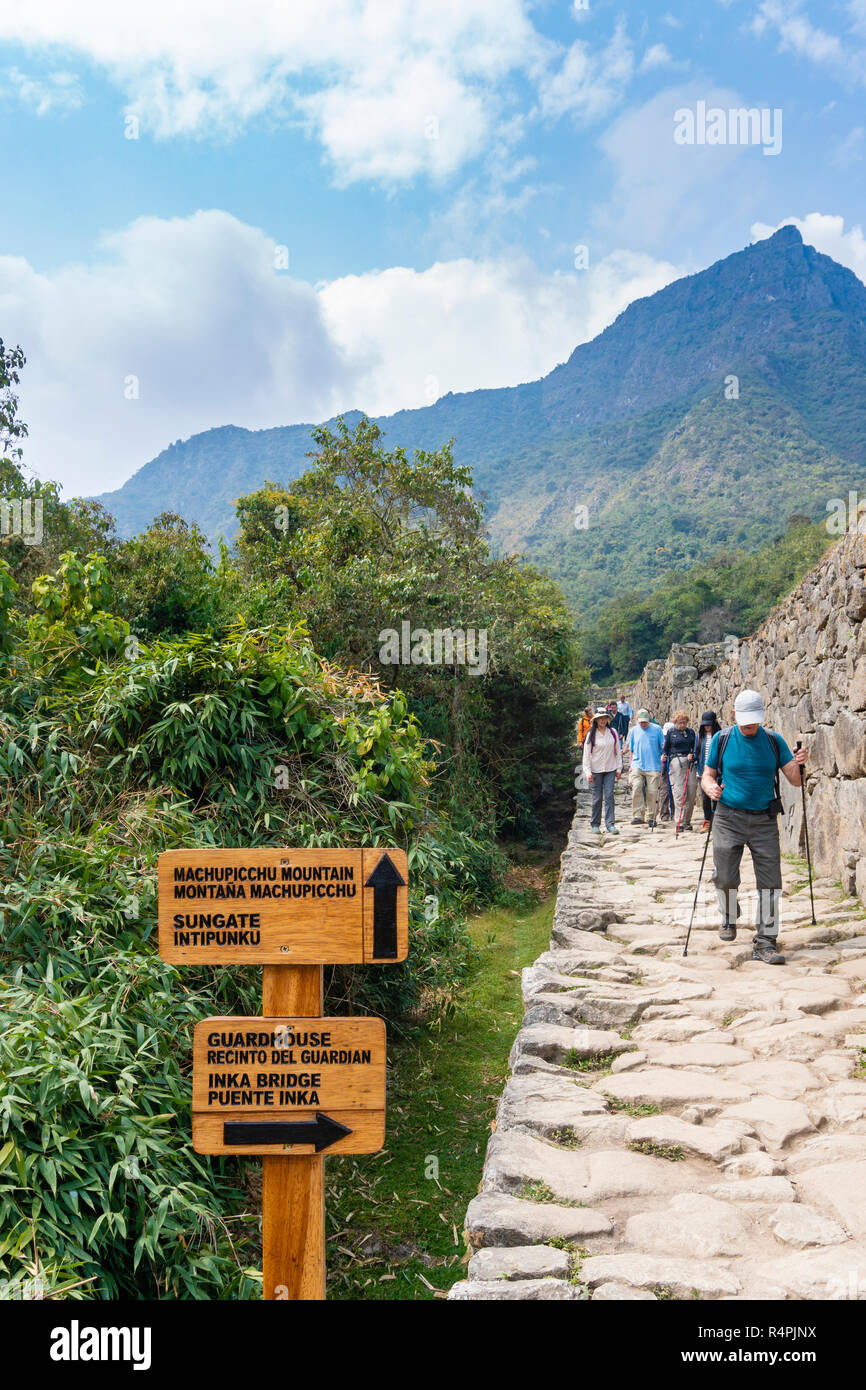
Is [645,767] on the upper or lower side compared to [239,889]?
lower

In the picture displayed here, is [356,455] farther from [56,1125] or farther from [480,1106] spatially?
[56,1125]

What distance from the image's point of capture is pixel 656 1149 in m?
2.99

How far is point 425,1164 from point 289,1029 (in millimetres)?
3060

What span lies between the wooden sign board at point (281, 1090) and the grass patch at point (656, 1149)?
1.29 m

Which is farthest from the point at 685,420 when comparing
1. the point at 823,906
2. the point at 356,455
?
the point at 823,906

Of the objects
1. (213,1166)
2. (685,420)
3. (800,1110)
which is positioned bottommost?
(213,1166)

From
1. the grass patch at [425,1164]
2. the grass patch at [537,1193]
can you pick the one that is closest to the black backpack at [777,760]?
the grass patch at [425,1164]

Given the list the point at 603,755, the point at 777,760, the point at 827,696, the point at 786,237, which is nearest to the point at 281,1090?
the point at 777,760

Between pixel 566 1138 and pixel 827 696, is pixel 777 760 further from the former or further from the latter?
pixel 566 1138

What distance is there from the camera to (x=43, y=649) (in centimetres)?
611

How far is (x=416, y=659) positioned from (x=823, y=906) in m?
6.47

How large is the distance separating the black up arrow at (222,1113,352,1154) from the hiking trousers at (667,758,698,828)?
28.8 ft

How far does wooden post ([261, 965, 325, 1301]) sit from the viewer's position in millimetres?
2117

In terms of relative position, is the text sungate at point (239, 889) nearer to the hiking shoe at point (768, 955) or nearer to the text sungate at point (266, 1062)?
the text sungate at point (266, 1062)
